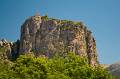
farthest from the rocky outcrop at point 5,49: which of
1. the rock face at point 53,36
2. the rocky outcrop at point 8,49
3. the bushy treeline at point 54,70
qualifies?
the bushy treeline at point 54,70

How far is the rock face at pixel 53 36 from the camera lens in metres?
150

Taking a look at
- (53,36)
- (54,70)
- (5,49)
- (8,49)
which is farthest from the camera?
(53,36)

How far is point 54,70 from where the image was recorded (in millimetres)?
78062

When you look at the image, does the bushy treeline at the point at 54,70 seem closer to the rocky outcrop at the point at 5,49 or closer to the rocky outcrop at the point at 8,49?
the rocky outcrop at the point at 8,49

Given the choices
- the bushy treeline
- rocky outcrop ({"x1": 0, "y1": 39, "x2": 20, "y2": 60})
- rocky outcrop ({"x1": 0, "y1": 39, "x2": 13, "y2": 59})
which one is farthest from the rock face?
the bushy treeline

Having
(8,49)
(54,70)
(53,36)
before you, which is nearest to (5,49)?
(8,49)

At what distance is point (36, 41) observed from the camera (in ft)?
502

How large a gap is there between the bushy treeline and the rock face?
65.8 m

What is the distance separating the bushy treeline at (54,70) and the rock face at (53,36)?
6581 cm

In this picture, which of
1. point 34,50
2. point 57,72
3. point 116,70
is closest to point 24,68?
point 57,72

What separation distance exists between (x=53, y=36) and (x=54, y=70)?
246ft

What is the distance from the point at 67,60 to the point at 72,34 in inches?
2765

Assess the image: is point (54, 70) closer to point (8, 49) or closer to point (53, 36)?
point (8, 49)

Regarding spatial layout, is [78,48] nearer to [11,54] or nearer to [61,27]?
[61,27]
